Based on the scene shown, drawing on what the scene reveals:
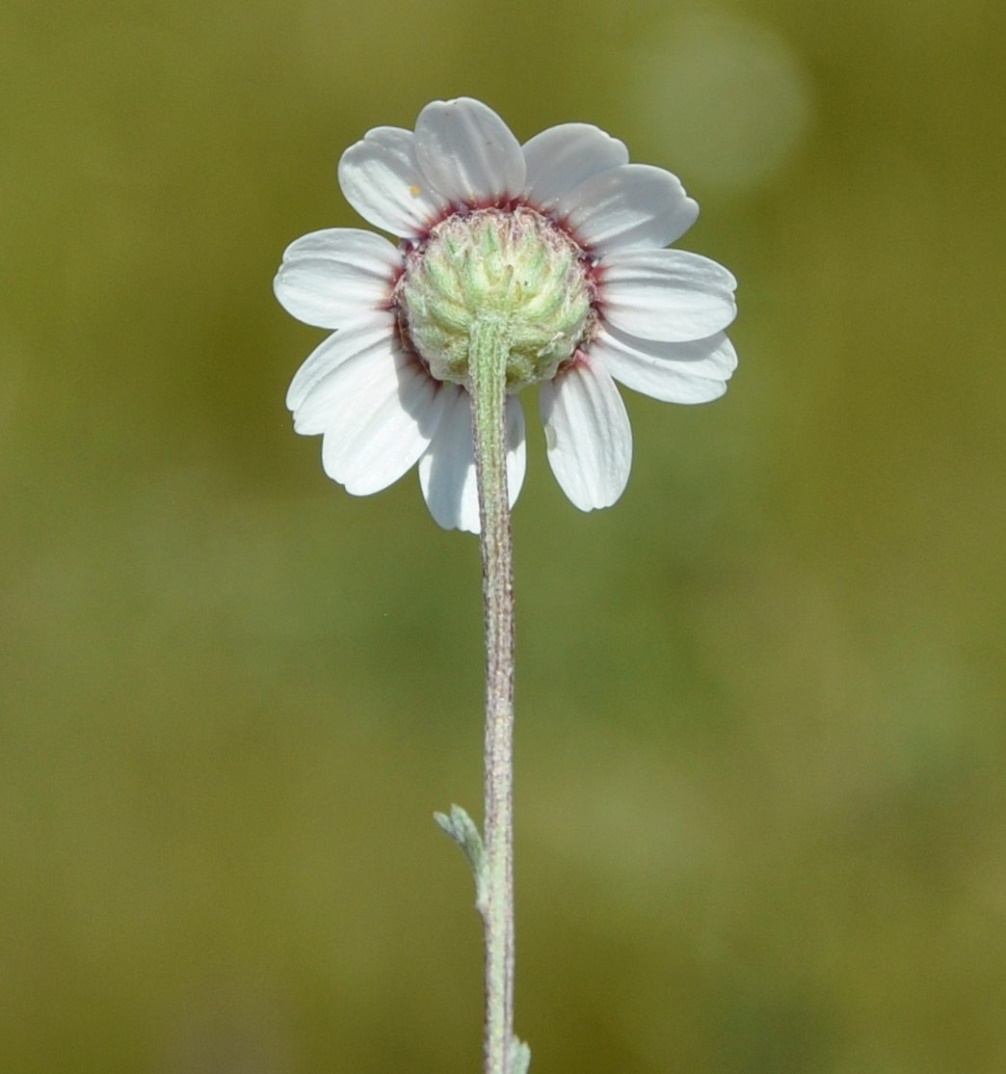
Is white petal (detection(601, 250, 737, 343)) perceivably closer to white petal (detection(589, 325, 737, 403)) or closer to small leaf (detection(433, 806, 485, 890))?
white petal (detection(589, 325, 737, 403))

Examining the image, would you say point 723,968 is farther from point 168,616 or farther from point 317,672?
point 168,616

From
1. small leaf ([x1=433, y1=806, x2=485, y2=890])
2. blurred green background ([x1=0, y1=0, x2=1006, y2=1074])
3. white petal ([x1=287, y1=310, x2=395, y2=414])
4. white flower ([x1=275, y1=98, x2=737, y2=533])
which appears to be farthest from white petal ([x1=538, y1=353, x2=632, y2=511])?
blurred green background ([x1=0, y1=0, x2=1006, y2=1074])

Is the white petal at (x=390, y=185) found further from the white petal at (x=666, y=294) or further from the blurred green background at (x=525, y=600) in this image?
the blurred green background at (x=525, y=600)

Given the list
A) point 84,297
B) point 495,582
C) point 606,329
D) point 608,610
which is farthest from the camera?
point 84,297

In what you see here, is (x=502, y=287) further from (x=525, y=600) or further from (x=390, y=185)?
(x=525, y=600)

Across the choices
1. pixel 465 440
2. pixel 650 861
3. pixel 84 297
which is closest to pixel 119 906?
pixel 650 861

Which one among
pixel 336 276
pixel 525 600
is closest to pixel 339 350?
pixel 336 276
